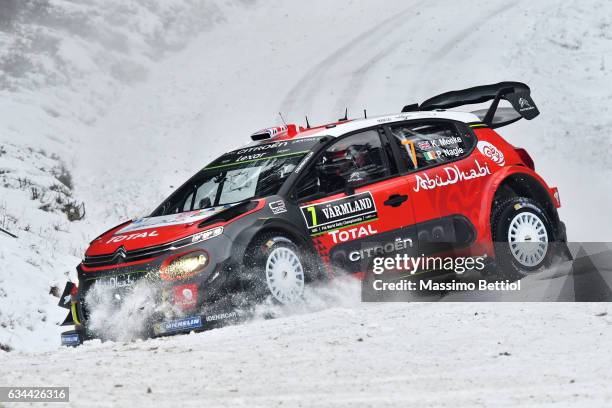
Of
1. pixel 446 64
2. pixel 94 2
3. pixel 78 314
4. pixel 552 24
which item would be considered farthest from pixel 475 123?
pixel 94 2

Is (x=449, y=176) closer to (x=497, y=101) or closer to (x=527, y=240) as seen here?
(x=527, y=240)

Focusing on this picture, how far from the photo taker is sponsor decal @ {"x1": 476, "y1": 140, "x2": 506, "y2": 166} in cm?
915

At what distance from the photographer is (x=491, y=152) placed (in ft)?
30.2

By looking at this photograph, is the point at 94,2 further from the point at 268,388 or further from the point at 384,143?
the point at 268,388

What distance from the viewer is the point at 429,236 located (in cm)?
852

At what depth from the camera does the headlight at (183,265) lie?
7.32m

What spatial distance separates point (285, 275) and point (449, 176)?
202 cm

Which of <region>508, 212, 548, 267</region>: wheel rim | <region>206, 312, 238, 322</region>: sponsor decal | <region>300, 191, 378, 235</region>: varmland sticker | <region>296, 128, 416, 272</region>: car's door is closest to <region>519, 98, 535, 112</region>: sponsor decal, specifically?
<region>508, 212, 548, 267</region>: wheel rim

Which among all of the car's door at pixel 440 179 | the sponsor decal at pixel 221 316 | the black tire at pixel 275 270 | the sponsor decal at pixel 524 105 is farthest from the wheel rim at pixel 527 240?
the sponsor decal at pixel 221 316

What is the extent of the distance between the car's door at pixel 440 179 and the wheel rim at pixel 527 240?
16.4 inches

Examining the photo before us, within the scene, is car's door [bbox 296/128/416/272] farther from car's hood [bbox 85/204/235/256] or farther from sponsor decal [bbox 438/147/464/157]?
car's hood [bbox 85/204/235/256]

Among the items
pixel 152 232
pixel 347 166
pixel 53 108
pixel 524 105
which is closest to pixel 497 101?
pixel 524 105

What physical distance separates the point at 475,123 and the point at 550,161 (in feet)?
28.9

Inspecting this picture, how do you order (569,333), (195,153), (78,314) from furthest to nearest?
1. (195,153)
2. (78,314)
3. (569,333)
